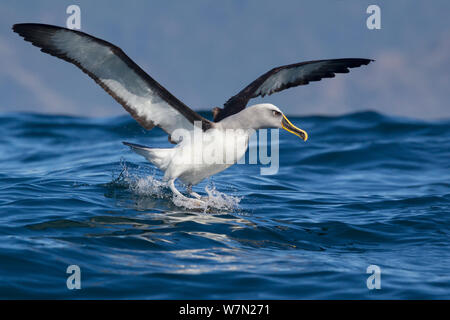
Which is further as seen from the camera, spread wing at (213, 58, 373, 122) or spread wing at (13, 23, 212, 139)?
spread wing at (213, 58, 373, 122)

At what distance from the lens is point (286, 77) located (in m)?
10.7

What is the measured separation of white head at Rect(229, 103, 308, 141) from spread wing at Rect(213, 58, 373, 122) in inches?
29.7

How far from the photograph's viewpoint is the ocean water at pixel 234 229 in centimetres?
623

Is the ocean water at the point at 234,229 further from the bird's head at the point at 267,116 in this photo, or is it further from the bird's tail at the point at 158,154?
the bird's head at the point at 267,116

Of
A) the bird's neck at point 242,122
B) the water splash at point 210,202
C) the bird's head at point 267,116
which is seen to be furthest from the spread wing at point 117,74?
the water splash at point 210,202

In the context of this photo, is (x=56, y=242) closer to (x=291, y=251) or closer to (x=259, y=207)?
(x=291, y=251)

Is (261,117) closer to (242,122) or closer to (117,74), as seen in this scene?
(242,122)

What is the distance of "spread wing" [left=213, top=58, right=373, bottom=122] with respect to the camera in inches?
401

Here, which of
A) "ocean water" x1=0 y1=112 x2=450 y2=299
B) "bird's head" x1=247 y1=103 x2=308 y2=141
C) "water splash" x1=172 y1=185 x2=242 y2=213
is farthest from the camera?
"bird's head" x1=247 y1=103 x2=308 y2=141

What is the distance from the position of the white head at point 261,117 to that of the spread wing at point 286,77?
756mm

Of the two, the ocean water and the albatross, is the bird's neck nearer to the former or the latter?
the albatross

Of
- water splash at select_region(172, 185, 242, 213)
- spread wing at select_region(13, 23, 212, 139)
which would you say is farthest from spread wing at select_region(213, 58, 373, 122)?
water splash at select_region(172, 185, 242, 213)

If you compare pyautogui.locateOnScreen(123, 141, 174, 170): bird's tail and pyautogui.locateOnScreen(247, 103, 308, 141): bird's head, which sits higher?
pyautogui.locateOnScreen(247, 103, 308, 141): bird's head

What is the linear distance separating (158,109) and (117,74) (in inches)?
34.3
